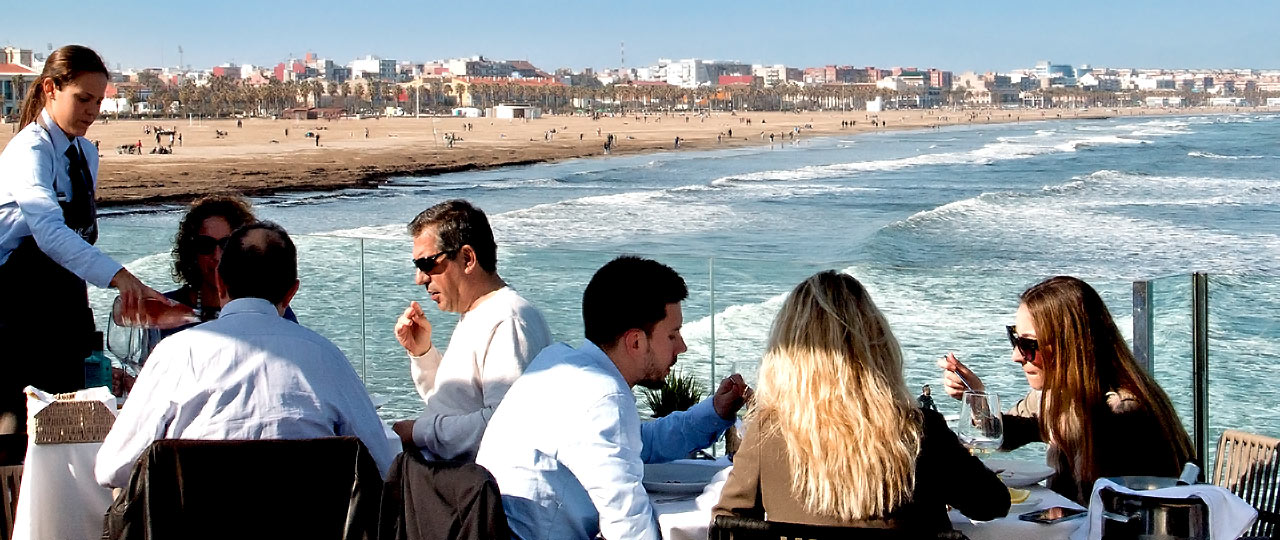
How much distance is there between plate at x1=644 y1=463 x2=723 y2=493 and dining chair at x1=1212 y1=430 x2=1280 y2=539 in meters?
1.20

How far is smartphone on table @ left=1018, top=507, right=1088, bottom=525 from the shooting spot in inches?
101

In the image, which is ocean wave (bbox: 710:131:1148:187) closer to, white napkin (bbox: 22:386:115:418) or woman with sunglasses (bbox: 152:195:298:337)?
woman with sunglasses (bbox: 152:195:298:337)

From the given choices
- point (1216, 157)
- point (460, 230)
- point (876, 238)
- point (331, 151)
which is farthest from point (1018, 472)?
point (1216, 157)

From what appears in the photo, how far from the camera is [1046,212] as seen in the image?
98.3 ft

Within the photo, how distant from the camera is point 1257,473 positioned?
3092mm

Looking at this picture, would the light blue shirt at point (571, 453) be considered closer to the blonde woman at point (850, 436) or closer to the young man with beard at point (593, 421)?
the young man with beard at point (593, 421)

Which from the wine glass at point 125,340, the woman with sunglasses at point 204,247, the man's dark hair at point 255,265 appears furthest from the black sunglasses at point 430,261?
the wine glass at point 125,340

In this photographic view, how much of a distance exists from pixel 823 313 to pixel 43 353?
2331 millimetres

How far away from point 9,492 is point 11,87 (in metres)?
76.9

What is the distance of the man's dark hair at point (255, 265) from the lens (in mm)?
2676

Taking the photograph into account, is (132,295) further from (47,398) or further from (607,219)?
(607,219)

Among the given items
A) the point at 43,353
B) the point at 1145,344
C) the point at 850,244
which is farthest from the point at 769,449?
the point at 850,244

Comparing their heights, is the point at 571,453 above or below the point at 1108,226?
above

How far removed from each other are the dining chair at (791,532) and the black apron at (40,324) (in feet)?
7.23
